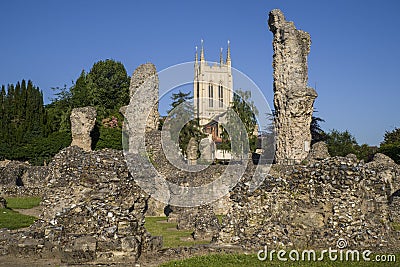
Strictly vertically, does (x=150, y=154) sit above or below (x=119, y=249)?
above

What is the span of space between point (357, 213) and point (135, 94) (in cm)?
2117

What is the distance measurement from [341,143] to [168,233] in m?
26.6

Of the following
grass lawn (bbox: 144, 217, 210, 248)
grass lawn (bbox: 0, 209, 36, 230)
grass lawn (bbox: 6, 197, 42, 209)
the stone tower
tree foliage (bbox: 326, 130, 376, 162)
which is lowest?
grass lawn (bbox: 144, 217, 210, 248)

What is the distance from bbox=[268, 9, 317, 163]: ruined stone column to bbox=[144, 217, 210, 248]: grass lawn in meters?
6.68

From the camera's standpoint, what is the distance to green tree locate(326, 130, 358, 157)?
34375 mm

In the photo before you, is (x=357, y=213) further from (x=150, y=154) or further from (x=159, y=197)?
(x=150, y=154)

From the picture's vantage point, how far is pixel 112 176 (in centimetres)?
1059

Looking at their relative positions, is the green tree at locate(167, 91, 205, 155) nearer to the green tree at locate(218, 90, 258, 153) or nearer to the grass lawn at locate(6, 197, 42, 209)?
the green tree at locate(218, 90, 258, 153)

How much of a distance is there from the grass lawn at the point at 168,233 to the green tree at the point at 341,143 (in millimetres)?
20965

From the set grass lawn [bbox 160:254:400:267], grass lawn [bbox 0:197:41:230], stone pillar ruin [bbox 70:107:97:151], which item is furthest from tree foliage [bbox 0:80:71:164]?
grass lawn [bbox 160:254:400:267]

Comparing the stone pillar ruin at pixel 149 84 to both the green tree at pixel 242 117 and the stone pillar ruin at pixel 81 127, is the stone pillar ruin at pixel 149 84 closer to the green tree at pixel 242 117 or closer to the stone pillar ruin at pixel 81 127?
the stone pillar ruin at pixel 81 127

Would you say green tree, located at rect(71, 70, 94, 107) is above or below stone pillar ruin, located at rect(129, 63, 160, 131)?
above

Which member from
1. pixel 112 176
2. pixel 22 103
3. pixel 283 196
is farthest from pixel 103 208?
pixel 22 103

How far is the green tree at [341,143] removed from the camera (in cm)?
3438
